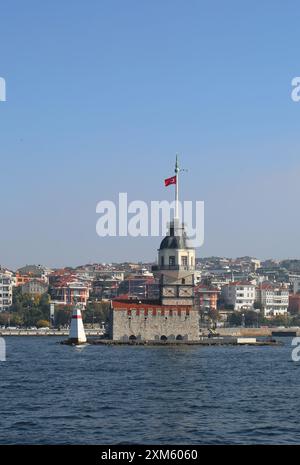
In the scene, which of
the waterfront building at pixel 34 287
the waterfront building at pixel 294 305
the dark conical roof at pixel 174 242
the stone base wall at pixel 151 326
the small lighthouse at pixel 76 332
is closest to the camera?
the small lighthouse at pixel 76 332

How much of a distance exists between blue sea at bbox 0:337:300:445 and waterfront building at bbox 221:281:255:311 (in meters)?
71.9

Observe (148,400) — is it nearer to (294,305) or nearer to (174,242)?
(174,242)

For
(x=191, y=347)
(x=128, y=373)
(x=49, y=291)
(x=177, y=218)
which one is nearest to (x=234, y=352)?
(x=191, y=347)

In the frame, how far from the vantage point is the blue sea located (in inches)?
1000

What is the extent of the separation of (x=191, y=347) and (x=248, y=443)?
44.6m

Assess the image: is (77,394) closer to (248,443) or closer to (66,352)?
(248,443)

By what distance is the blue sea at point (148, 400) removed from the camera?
25.4 meters

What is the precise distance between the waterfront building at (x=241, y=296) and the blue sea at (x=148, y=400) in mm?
71862

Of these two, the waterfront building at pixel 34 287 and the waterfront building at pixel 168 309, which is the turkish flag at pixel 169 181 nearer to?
the waterfront building at pixel 168 309

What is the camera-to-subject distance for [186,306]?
2884 inches

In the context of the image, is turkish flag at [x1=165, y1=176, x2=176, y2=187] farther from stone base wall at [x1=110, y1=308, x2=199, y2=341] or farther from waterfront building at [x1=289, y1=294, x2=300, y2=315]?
waterfront building at [x1=289, y1=294, x2=300, y2=315]

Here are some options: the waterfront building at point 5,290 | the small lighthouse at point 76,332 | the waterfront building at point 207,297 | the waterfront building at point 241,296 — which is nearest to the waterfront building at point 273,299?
the waterfront building at point 241,296

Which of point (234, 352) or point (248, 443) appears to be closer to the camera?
point (248, 443)

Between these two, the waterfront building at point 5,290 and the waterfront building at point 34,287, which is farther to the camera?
the waterfront building at point 34,287
